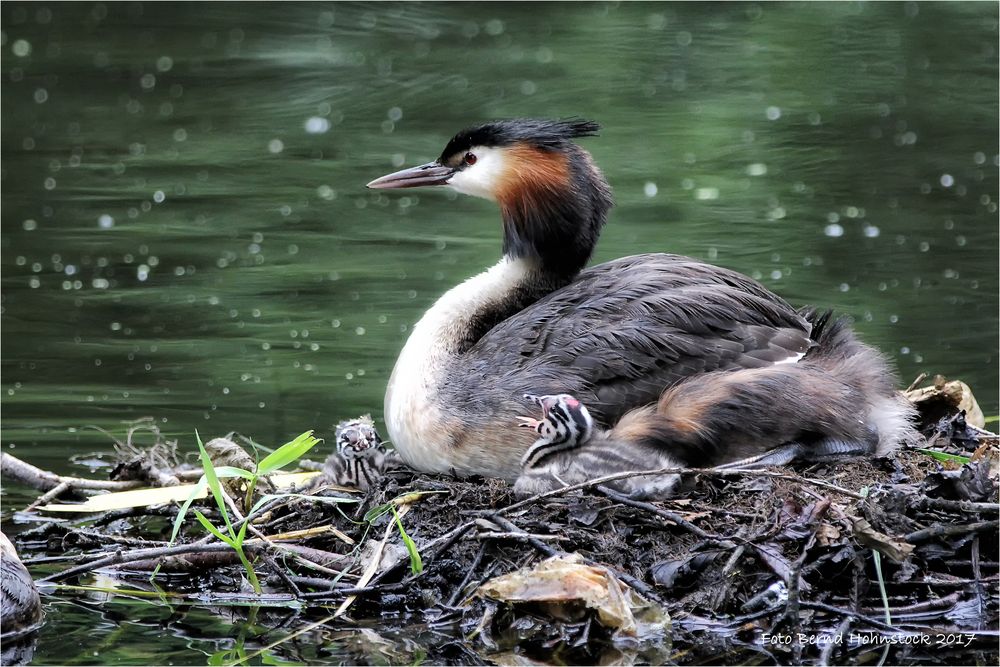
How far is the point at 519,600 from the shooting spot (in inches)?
190

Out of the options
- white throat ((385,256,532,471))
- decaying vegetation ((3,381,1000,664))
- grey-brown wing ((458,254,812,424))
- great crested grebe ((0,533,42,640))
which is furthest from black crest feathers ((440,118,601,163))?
great crested grebe ((0,533,42,640))

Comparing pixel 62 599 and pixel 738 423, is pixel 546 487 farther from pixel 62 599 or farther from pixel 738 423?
pixel 62 599

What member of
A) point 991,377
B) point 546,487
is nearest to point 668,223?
point 991,377

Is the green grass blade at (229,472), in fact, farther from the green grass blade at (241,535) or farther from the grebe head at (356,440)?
the grebe head at (356,440)

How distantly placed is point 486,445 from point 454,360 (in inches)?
18.0

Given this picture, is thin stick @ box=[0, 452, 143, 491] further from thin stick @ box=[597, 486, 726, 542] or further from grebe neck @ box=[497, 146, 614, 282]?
thin stick @ box=[597, 486, 726, 542]

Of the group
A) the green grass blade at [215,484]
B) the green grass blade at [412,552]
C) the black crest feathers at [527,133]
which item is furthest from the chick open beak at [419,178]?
the green grass blade at [412,552]

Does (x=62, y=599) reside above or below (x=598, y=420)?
below

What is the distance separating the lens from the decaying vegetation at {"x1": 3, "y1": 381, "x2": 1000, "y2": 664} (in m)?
4.77

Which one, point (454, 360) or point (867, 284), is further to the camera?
point (867, 284)

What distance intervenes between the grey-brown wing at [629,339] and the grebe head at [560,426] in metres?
0.24

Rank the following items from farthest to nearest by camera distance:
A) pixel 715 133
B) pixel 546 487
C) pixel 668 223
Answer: pixel 715 133
pixel 668 223
pixel 546 487

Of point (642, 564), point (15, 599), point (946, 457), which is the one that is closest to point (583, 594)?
point (642, 564)

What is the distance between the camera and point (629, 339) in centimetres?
565
